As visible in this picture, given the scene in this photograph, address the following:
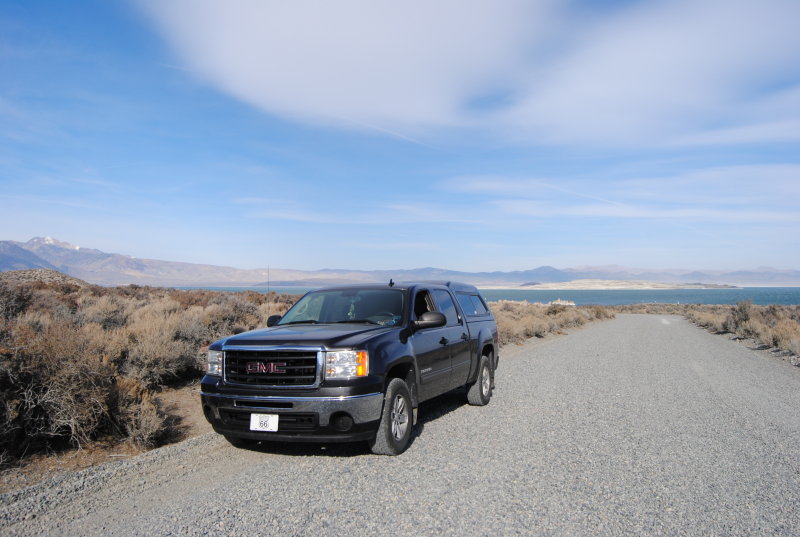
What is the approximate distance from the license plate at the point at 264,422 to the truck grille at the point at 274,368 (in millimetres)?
329

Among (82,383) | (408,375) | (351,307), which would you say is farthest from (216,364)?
(408,375)

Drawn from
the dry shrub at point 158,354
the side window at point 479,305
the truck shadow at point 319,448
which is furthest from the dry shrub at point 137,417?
the side window at point 479,305

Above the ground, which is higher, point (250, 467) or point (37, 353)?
point (37, 353)

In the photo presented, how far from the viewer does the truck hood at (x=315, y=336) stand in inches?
235

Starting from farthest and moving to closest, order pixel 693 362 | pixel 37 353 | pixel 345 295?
pixel 693 362
pixel 345 295
pixel 37 353

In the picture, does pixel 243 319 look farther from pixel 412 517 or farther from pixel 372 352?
pixel 412 517

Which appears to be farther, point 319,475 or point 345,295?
point 345,295

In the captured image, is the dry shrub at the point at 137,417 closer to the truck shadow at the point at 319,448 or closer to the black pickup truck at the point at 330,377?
the black pickup truck at the point at 330,377

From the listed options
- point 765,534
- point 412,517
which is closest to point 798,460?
point 765,534

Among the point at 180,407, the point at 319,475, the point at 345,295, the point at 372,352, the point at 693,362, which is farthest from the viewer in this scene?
the point at 693,362

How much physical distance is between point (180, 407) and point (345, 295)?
3.37 meters

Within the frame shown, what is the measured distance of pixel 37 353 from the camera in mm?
6562

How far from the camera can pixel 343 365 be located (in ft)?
19.3

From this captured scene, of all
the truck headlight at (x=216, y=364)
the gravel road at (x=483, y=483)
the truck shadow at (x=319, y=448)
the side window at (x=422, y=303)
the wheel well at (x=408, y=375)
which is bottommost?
the truck shadow at (x=319, y=448)
